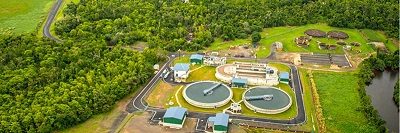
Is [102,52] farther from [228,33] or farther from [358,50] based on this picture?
[358,50]

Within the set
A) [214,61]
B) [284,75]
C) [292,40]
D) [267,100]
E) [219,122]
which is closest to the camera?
[219,122]

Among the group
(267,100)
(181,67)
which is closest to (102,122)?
(181,67)

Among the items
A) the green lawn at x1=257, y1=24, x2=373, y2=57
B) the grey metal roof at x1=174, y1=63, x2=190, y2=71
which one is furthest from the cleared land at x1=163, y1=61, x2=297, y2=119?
the green lawn at x1=257, y1=24, x2=373, y2=57

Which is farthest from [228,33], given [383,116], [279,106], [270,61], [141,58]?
[383,116]

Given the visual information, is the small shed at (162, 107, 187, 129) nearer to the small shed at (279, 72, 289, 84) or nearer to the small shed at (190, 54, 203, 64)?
the small shed at (190, 54, 203, 64)

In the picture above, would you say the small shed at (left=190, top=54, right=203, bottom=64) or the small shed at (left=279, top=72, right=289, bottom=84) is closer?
the small shed at (left=279, top=72, right=289, bottom=84)

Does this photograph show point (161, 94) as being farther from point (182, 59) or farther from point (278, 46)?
point (278, 46)
